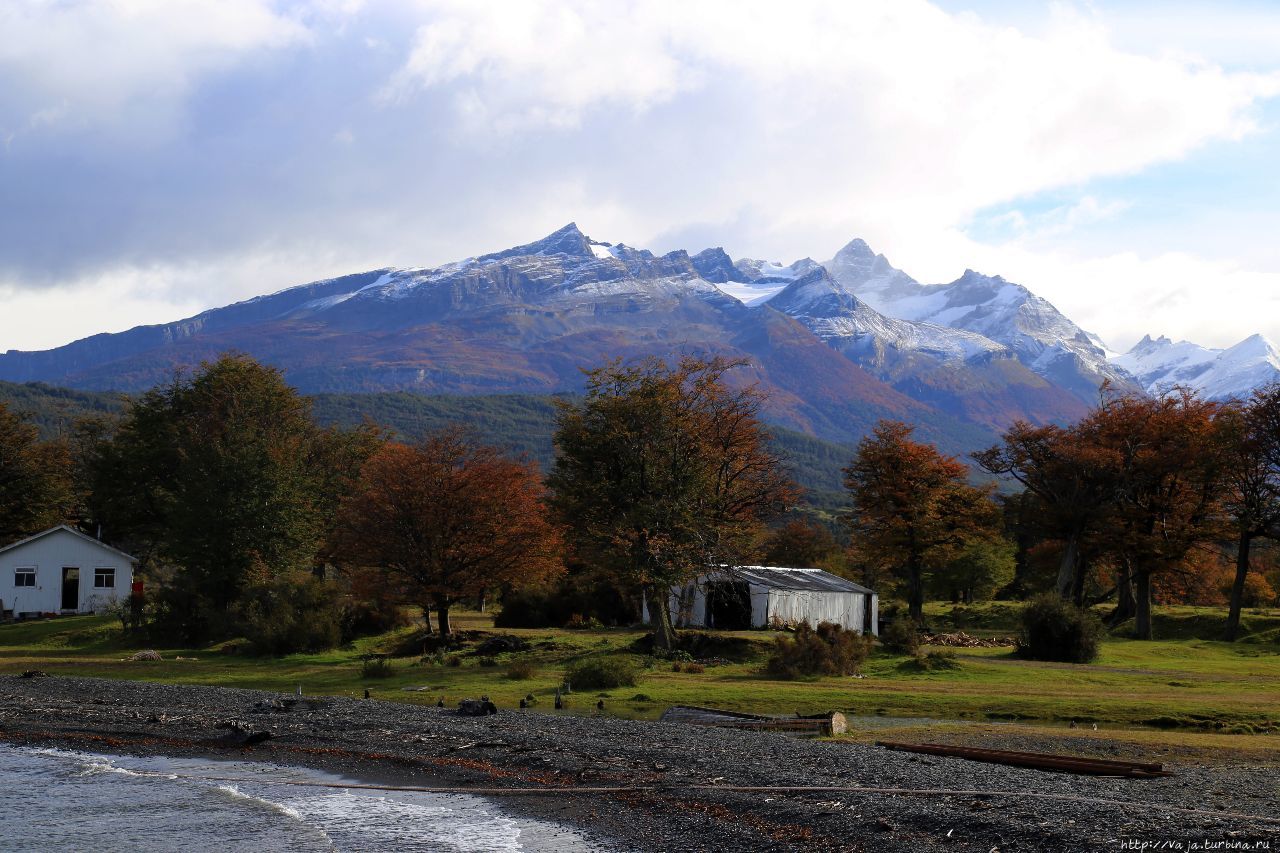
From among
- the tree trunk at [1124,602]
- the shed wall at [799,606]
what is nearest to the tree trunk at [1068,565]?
the tree trunk at [1124,602]

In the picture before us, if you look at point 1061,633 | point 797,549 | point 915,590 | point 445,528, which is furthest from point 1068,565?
point 445,528

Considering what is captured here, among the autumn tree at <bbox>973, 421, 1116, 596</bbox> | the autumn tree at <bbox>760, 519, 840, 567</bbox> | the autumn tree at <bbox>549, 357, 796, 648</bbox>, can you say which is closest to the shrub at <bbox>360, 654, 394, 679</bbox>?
the autumn tree at <bbox>549, 357, 796, 648</bbox>

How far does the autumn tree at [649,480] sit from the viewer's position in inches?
1891

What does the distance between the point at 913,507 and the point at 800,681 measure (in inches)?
1306

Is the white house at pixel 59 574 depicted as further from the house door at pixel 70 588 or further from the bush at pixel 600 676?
the bush at pixel 600 676

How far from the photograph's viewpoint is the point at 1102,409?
74.2 m

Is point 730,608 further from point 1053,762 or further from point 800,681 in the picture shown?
point 1053,762

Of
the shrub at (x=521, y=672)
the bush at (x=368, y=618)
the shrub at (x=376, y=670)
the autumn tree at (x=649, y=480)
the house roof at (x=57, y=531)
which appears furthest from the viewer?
the house roof at (x=57, y=531)

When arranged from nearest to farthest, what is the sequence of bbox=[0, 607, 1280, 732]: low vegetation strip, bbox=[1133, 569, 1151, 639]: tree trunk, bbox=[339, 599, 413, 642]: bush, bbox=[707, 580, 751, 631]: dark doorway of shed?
bbox=[0, 607, 1280, 732]: low vegetation strip → bbox=[339, 599, 413, 642]: bush → bbox=[707, 580, 751, 631]: dark doorway of shed → bbox=[1133, 569, 1151, 639]: tree trunk

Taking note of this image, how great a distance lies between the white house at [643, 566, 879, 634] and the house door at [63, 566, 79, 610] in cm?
3981

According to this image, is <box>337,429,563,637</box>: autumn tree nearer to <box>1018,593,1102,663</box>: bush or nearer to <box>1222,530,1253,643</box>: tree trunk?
<box>1018,593,1102,663</box>: bush

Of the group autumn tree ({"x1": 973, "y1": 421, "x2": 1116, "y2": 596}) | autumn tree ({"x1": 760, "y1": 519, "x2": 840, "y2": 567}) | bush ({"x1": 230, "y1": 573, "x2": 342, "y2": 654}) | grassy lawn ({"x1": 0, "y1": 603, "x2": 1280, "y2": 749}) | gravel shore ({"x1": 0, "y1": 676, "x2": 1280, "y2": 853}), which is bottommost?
grassy lawn ({"x1": 0, "y1": 603, "x2": 1280, "y2": 749})

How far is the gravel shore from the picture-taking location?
18.1 meters

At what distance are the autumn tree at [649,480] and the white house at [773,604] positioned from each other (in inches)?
512
